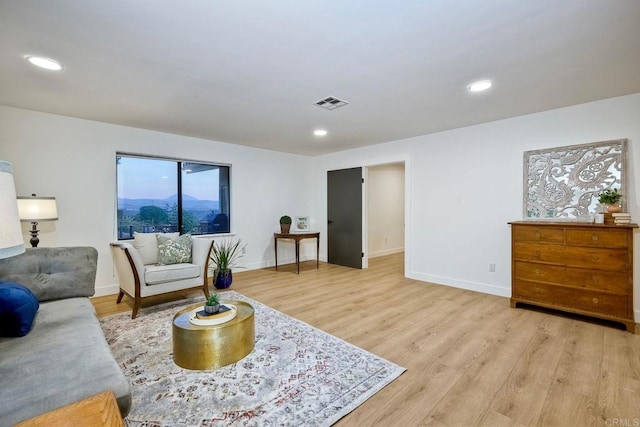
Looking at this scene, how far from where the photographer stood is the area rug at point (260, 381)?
1.64 m

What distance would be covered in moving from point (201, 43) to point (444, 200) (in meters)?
3.70

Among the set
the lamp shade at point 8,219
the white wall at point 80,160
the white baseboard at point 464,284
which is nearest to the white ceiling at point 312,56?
the white wall at point 80,160

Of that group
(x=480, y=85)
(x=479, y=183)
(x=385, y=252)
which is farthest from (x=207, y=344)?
(x=385, y=252)

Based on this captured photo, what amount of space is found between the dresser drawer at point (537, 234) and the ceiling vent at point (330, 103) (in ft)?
7.97

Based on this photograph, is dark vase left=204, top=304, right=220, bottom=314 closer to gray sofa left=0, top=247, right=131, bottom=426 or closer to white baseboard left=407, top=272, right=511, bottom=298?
gray sofa left=0, top=247, right=131, bottom=426

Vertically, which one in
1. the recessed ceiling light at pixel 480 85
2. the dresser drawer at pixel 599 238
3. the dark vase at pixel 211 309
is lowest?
the dark vase at pixel 211 309

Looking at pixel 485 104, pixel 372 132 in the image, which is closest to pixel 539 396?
pixel 485 104

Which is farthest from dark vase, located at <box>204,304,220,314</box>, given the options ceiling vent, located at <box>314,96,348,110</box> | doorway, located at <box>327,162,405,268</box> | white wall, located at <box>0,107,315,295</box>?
doorway, located at <box>327,162,405,268</box>

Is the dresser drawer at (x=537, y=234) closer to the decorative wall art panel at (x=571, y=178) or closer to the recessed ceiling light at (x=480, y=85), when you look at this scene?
the decorative wall art panel at (x=571, y=178)

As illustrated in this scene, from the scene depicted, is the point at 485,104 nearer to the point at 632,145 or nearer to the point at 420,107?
the point at 420,107

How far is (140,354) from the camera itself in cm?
230

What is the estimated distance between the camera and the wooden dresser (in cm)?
273

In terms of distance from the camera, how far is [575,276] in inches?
117

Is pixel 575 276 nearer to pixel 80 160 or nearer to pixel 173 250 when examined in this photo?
pixel 173 250
